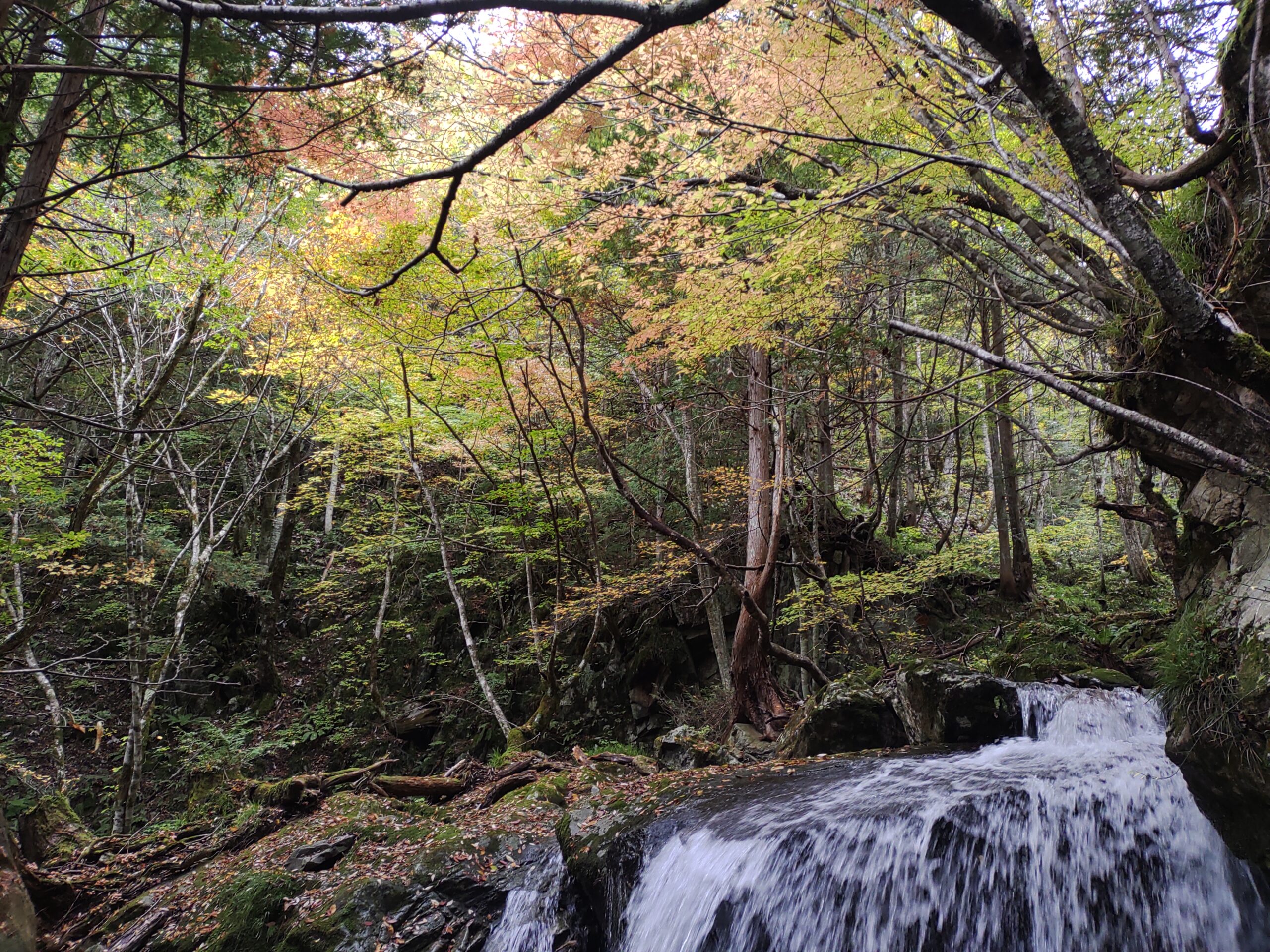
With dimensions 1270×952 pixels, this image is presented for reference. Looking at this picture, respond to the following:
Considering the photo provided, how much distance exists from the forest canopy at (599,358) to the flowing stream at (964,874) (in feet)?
2.02

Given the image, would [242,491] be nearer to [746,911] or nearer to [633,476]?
[633,476]

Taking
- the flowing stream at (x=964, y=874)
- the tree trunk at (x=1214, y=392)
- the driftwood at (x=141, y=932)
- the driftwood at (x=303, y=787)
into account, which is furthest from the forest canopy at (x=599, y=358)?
the driftwood at (x=141, y=932)

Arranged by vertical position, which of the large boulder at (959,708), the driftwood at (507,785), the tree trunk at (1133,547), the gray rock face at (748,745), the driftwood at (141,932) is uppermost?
the tree trunk at (1133,547)

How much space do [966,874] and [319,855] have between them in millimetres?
4716

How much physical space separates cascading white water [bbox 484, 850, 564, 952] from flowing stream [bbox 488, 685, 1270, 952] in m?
0.04

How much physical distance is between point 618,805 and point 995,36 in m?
5.69

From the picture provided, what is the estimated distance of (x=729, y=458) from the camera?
41.7ft

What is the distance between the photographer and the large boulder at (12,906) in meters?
3.87

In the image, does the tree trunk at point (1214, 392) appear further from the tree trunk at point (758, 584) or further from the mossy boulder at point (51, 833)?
the mossy boulder at point (51, 833)

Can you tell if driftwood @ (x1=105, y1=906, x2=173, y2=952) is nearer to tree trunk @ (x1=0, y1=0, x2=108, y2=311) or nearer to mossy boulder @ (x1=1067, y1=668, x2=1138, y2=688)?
tree trunk @ (x1=0, y1=0, x2=108, y2=311)

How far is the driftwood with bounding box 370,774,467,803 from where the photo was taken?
22.1 feet

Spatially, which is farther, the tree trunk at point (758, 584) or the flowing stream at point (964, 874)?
the tree trunk at point (758, 584)

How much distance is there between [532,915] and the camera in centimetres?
453

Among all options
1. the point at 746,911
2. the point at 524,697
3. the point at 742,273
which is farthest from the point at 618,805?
the point at 524,697
